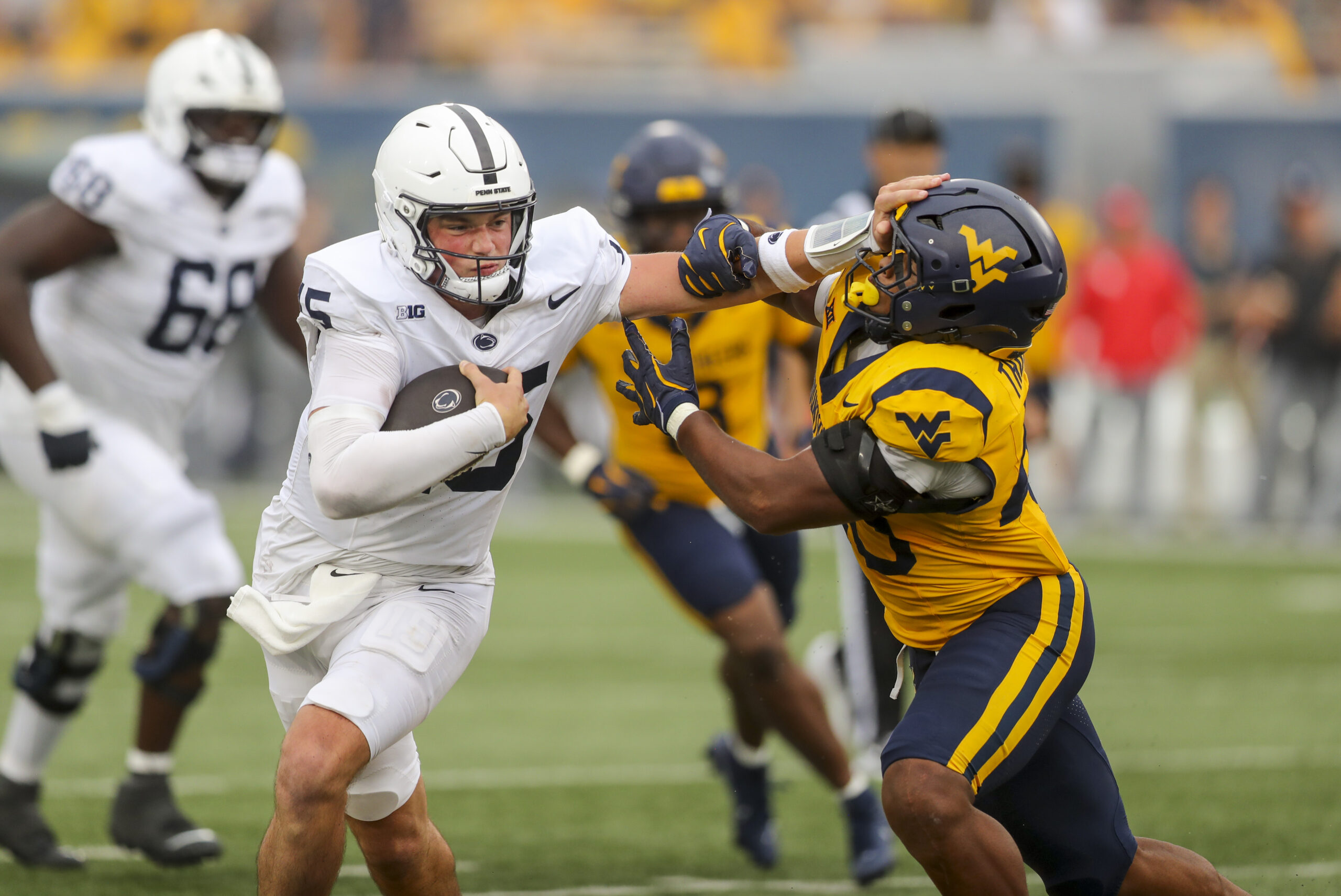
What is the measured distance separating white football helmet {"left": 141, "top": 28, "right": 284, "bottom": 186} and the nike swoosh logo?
176cm

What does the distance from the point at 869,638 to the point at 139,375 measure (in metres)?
2.55

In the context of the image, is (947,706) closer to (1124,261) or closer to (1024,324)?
(1024,324)

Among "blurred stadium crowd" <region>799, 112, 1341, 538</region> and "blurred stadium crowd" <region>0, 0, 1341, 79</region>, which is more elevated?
"blurred stadium crowd" <region>0, 0, 1341, 79</region>

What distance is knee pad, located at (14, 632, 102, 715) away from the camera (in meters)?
4.87

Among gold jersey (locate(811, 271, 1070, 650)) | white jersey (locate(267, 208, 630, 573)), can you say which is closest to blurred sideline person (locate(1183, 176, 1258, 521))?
gold jersey (locate(811, 271, 1070, 650))

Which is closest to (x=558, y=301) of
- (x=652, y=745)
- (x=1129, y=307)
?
(x=652, y=745)

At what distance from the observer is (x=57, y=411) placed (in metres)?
4.57

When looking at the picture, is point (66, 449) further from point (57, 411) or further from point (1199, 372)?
point (1199, 372)

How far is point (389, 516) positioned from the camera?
344 centimetres

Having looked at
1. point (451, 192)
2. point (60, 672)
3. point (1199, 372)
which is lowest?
point (1199, 372)

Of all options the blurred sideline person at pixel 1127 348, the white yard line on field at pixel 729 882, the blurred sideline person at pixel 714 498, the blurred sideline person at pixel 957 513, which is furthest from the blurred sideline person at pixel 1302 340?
the blurred sideline person at pixel 957 513

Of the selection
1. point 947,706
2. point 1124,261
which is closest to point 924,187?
point 947,706

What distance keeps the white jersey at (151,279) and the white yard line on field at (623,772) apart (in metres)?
1.34

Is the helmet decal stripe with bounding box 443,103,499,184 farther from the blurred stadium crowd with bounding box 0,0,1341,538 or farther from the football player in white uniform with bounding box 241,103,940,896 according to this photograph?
the blurred stadium crowd with bounding box 0,0,1341,538
